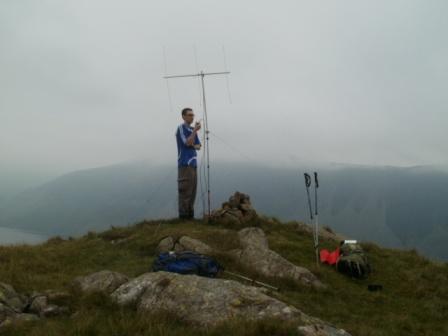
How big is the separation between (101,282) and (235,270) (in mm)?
4497

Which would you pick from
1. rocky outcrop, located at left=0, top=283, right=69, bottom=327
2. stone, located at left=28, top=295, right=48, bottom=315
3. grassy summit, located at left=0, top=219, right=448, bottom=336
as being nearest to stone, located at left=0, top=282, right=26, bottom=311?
rocky outcrop, located at left=0, top=283, right=69, bottom=327

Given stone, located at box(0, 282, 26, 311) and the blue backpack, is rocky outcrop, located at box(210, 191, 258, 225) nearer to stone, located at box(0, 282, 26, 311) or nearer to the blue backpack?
the blue backpack

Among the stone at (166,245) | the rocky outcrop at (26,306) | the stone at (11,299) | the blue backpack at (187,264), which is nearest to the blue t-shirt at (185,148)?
the stone at (166,245)

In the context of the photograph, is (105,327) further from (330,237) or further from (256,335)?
(330,237)

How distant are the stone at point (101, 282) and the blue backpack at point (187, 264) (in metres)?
1.55

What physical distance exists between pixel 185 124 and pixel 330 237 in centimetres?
956

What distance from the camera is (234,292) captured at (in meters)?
6.93

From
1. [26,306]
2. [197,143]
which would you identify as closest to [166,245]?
[197,143]

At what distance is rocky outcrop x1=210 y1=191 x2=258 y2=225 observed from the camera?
17.5 meters

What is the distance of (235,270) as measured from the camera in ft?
36.7

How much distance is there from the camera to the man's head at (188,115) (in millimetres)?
17125

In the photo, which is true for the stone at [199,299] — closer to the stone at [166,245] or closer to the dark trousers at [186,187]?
the stone at [166,245]

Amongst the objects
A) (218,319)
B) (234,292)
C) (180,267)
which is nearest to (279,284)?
(180,267)

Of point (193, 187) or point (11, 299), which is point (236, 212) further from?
point (11, 299)
